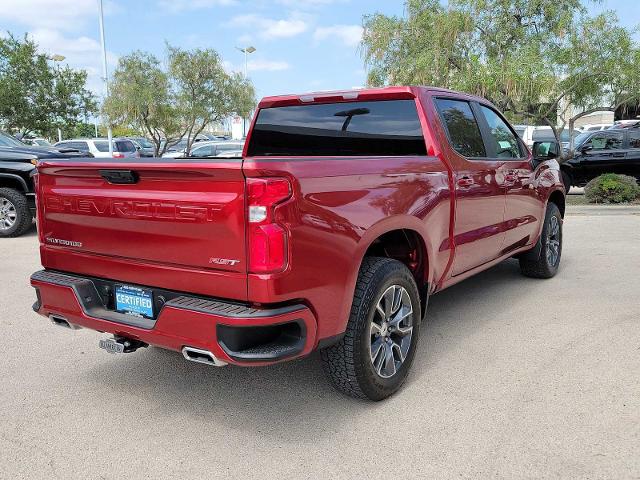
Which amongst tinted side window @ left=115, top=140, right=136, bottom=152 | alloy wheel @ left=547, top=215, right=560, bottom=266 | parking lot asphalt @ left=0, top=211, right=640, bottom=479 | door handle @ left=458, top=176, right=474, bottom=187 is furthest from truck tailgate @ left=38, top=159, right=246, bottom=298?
tinted side window @ left=115, top=140, right=136, bottom=152

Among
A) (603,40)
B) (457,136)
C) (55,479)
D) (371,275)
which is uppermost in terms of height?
(603,40)

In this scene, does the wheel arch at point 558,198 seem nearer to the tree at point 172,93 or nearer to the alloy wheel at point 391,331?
the alloy wheel at point 391,331

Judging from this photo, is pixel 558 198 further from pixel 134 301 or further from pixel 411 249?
pixel 134 301

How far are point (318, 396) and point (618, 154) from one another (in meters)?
12.8

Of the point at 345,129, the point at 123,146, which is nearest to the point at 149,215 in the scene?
the point at 345,129

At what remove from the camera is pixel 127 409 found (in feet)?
10.9

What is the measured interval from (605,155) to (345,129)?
38.2 feet

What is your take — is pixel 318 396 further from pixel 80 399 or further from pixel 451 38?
pixel 451 38

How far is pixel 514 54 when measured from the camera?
12.8 metres

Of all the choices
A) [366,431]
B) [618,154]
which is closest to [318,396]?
[366,431]

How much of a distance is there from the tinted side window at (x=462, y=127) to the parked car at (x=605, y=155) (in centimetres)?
994

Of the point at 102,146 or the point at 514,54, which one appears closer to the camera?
the point at 514,54

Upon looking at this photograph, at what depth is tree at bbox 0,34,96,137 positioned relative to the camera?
77.3 ft

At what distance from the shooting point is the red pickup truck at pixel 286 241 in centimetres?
259
